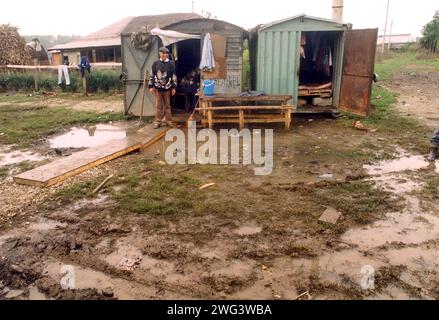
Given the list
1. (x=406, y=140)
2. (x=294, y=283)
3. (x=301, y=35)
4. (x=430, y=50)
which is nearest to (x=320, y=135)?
(x=406, y=140)

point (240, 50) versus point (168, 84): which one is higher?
point (240, 50)

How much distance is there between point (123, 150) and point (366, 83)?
606 centimetres

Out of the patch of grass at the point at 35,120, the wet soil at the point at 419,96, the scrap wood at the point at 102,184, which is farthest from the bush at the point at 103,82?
the wet soil at the point at 419,96

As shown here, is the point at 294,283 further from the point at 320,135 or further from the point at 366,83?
the point at 366,83

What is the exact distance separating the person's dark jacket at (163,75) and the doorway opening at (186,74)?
170 centimetres

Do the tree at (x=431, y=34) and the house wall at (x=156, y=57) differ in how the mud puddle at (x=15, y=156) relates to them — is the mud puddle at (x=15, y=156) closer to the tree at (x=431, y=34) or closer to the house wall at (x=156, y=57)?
the house wall at (x=156, y=57)

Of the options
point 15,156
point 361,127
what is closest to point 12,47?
point 15,156

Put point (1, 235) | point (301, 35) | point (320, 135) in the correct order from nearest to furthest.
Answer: point (1, 235)
point (320, 135)
point (301, 35)

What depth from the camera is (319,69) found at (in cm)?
1113

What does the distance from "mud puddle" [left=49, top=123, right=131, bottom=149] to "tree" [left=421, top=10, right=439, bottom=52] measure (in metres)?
34.9

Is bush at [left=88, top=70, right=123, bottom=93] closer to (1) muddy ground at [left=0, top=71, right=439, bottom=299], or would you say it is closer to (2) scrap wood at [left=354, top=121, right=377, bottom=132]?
(1) muddy ground at [left=0, top=71, right=439, bottom=299]
